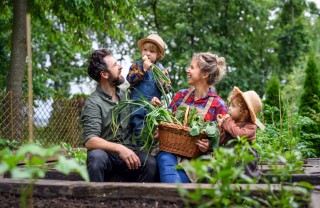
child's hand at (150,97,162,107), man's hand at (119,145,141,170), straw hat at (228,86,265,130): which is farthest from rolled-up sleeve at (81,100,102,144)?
straw hat at (228,86,265,130)

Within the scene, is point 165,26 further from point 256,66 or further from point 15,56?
point 15,56

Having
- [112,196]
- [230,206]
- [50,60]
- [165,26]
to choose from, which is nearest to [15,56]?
[112,196]

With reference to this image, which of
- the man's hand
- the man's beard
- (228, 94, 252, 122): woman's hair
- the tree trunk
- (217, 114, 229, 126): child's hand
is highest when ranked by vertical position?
the tree trunk

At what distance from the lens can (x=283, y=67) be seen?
2419 centimetres

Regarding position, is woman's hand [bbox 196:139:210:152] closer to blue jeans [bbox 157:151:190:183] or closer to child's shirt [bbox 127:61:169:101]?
blue jeans [bbox 157:151:190:183]

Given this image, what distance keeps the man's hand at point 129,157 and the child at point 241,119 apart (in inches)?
24.0

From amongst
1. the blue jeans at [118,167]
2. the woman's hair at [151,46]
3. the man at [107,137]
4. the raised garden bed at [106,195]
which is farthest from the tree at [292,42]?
the raised garden bed at [106,195]

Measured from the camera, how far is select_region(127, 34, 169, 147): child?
3.96 meters

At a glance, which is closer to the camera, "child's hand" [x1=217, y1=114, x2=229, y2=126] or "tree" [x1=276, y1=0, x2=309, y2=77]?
"child's hand" [x1=217, y1=114, x2=229, y2=126]

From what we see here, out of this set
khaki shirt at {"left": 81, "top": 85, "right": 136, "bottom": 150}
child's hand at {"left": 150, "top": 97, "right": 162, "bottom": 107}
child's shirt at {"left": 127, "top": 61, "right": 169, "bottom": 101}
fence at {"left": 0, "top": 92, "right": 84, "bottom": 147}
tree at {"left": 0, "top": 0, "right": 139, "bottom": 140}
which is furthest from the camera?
tree at {"left": 0, "top": 0, "right": 139, "bottom": 140}

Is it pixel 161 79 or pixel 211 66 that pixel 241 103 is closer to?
pixel 211 66

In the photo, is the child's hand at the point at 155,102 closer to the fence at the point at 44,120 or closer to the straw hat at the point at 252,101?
the straw hat at the point at 252,101

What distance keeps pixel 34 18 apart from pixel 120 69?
692cm

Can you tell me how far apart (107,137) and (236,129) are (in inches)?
36.2
